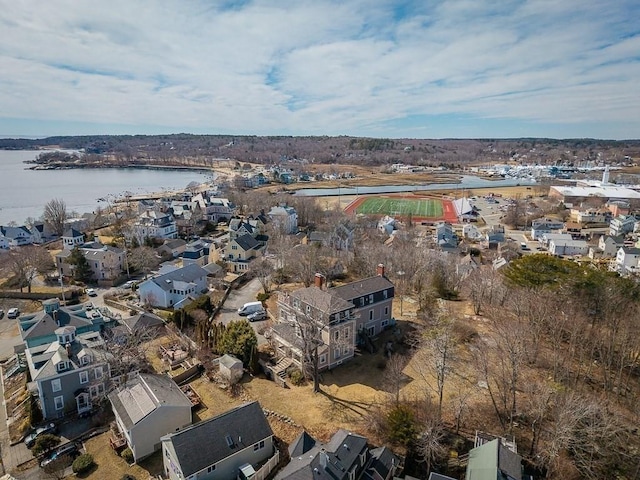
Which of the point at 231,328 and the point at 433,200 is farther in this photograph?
the point at 433,200

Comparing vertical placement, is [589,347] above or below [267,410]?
above

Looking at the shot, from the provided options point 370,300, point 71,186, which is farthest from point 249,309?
point 71,186

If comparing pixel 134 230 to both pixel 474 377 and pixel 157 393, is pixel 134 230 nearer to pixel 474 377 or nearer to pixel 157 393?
pixel 157 393

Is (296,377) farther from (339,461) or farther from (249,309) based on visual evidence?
(249,309)

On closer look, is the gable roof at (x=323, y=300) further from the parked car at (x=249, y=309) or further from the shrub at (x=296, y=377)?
the parked car at (x=249, y=309)

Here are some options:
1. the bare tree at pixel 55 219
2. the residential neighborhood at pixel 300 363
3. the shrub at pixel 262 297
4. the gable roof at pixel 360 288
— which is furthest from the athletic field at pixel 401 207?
the gable roof at pixel 360 288

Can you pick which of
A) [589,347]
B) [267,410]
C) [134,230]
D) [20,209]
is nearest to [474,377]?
[589,347]
